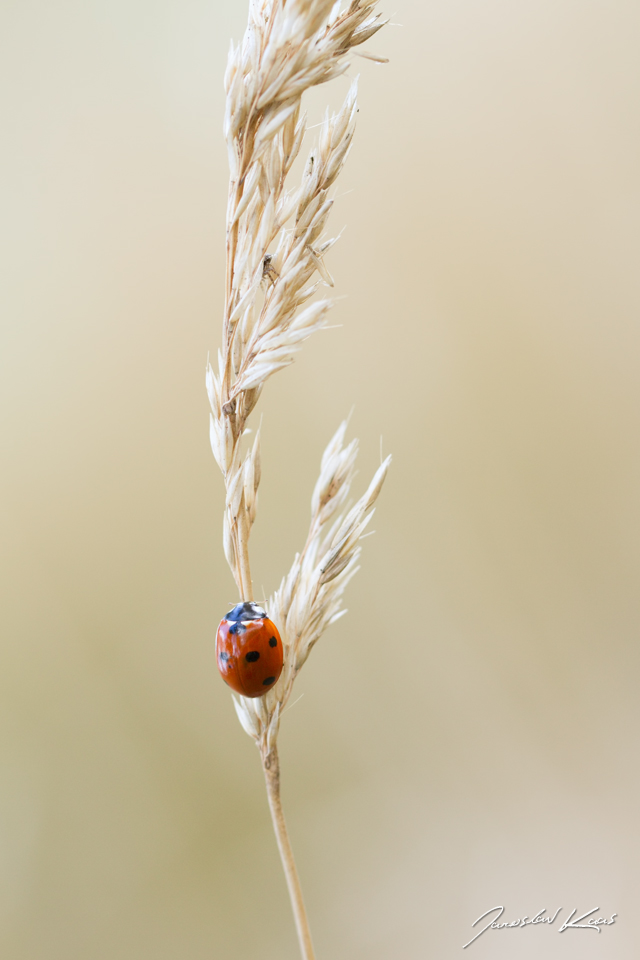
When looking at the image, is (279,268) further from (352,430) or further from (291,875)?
(352,430)

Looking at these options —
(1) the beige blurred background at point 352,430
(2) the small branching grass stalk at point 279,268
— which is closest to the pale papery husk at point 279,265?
(2) the small branching grass stalk at point 279,268

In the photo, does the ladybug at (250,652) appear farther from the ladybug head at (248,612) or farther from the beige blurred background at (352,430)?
the beige blurred background at (352,430)
